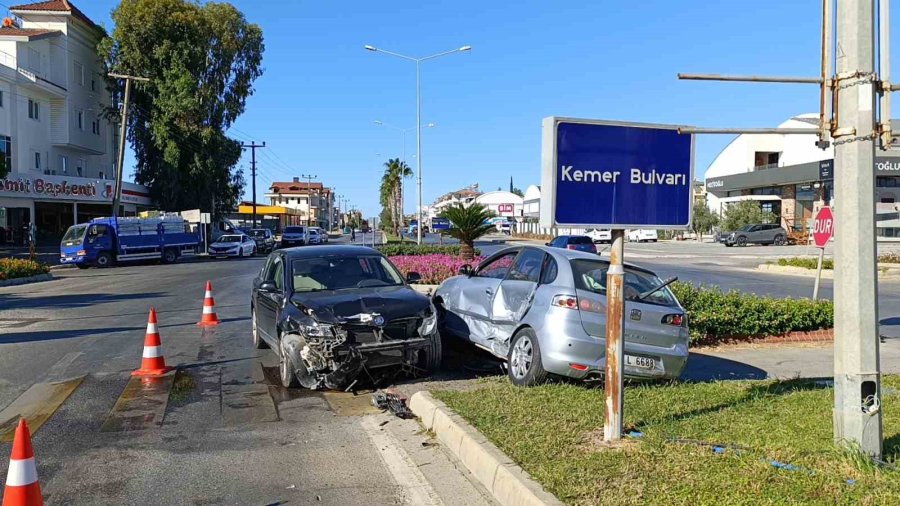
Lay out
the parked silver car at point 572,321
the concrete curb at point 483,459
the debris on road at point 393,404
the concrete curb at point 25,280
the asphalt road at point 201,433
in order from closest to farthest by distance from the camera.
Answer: the concrete curb at point 483,459 → the asphalt road at point 201,433 → the debris on road at point 393,404 → the parked silver car at point 572,321 → the concrete curb at point 25,280

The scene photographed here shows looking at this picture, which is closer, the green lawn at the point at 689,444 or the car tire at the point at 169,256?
the green lawn at the point at 689,444

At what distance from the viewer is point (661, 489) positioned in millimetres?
4230

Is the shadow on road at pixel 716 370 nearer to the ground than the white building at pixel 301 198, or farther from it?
nearer to the ground

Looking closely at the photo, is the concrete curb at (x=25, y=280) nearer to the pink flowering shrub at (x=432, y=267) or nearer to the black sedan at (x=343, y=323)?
the pink flowering shrub at (x=432, y=267)

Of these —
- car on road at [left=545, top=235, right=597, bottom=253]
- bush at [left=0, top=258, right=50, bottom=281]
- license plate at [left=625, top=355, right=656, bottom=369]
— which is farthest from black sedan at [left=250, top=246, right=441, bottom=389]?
car on road at [left=545, top=235, right=597, bottom=253]

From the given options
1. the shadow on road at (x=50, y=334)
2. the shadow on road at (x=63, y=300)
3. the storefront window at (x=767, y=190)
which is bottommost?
the shadow on road at (x=50, y=334)

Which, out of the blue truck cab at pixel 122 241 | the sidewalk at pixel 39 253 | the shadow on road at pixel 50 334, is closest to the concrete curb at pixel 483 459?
the shadow on road at pixel 50 334

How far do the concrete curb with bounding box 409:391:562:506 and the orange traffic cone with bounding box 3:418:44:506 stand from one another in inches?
110

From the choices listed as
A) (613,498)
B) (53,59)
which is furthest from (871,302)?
(53,59)

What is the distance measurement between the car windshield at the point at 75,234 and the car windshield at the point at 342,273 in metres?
27.4

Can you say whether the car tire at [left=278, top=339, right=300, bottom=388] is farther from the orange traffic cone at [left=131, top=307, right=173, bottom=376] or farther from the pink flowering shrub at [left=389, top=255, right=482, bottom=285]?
the pink flowering shrub at [left=389, top=255, right=482, bottom=285]

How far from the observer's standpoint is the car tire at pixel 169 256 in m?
36.2

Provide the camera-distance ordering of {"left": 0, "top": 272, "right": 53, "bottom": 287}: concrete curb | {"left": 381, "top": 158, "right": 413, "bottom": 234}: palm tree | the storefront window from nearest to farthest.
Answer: {"left": 0, "top": 272, "right": 53, "bottom": 287}: concrete curb
the storefront window
{"left": 381, "top": 158, "right": 413, "bottom": 234}: palm tree

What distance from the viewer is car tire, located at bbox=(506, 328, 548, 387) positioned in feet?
23.6
